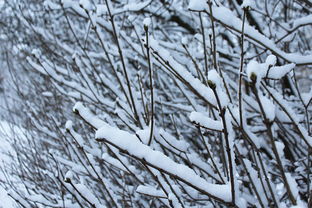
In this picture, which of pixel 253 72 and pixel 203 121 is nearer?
pixel 253 72

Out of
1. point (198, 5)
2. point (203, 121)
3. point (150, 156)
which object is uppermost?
point (198, 5)

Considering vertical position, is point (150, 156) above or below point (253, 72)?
below

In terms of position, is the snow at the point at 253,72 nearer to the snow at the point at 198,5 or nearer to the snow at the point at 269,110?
the snow at the point at 269,110

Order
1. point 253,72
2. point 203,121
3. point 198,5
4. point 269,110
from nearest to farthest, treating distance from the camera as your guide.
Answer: point 253,72
point 269,110
point 203,121
point 198,5

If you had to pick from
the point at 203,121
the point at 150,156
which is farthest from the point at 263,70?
A: the point at 150,156

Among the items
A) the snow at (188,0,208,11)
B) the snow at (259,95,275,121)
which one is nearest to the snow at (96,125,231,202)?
the snow at (259,95,275,121)

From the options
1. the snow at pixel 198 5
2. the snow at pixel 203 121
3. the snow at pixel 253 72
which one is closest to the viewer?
the snow at pixel 253 72

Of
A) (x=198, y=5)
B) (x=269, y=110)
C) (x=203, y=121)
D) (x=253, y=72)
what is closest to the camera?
(x=253, y=72)

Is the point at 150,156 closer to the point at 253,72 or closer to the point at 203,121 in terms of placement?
the point at 203,121

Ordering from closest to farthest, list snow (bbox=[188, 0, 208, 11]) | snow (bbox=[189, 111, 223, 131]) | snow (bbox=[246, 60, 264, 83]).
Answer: snow (bbox=[246, 60, 264, 83]) → snow (bbox=[189, 111, 223, 131]) → snow (bbox=[188, 0, 208, 11])

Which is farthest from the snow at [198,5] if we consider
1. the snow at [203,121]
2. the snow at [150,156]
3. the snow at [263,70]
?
the snow at [150,156]

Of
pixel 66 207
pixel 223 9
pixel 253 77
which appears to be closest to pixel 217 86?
pixel 253 77

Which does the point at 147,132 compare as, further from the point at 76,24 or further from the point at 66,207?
the point at 76,24

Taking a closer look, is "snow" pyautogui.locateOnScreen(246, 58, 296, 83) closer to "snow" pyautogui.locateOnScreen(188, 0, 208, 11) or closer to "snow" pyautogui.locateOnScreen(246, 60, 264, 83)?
"snow" pyautogui.locateOnScreen(246, 60, 264, 83)
